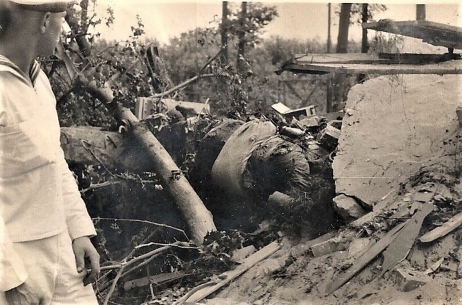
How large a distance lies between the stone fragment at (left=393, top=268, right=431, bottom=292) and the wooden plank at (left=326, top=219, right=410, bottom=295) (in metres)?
0.16

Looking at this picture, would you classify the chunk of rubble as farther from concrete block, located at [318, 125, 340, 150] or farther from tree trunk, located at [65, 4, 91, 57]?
tree trunk, located at [65, 4, 91, 57]

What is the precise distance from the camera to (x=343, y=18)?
10.4 ft

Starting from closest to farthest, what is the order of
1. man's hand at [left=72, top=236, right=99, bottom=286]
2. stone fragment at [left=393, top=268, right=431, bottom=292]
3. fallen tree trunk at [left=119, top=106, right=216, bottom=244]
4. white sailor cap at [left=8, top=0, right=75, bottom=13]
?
man's hand at [left=72, top=236, right=99, bottom=286] → white sailor cap at [left=8, top=0, right=75, bottom=13] → stone fragment at [left=393, top=268, right=431, bottom=292] → fallen tree trunk at [left=119, top=106, right=216, bottom=244]

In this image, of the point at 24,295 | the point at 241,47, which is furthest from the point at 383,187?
the point at 24,295

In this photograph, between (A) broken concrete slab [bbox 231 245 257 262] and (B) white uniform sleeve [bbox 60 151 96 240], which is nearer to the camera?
(B) white uniform sleeve [bbox 60 151 96 240]

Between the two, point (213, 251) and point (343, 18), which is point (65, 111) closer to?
point (213, 251)

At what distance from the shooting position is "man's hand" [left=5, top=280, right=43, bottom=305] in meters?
2.73

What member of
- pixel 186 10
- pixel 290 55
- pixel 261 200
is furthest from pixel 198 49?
pixel 261 200

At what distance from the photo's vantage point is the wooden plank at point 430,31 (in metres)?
3.11

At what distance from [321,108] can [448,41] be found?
0.81 m

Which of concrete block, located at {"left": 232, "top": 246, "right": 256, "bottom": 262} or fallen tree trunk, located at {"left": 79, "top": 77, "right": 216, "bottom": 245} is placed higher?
fallen tree trunk, located at {"left": 79, "top": 77, "right": 216, "bottom": 245}

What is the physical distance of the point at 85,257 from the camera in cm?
273

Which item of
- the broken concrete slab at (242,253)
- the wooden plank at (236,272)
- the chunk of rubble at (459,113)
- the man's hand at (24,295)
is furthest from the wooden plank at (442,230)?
the man's hand at (24,295)

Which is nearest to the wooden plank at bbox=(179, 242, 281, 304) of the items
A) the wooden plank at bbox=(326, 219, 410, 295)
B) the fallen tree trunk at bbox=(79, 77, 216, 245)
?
the fallen tree trunk at bbox=(79, 77, 216, 245)
